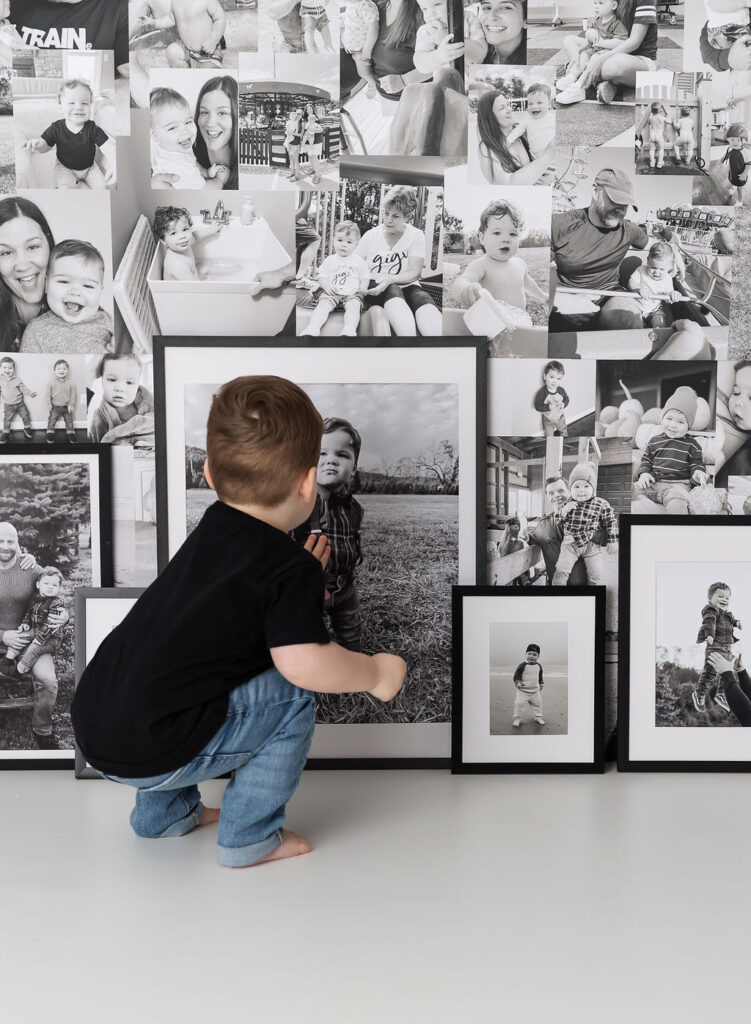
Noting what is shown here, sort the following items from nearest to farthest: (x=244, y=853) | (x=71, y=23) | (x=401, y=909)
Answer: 1. (x=401, y=909)
2. (x=244, y=853)
3. (x=71, y=23)

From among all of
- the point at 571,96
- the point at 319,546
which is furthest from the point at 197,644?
the point at 571,96

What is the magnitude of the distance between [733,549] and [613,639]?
0.25 metres

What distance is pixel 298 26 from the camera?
149 centimetres

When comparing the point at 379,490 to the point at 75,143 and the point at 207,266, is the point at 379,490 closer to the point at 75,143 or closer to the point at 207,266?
the point at 207,266

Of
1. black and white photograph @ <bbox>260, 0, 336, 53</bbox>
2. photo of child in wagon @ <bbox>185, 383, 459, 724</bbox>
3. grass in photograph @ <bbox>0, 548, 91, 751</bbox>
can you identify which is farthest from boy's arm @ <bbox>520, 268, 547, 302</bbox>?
grass in photograph @ <bbox>0, 548, 91, 751</bbox>

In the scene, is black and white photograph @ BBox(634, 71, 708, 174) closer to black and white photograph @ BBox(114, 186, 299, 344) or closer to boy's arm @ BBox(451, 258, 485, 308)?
boy's arm @ BBox(451, 258, 485, 308)

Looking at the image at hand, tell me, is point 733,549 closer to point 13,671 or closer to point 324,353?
point 324,353

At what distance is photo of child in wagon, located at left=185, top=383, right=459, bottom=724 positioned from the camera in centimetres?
154

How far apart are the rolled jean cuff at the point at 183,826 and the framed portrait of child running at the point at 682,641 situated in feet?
2.31

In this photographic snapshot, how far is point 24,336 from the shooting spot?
154cm

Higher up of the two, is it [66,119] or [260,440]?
[66,119]

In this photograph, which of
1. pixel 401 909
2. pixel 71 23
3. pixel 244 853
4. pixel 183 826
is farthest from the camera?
→ pixel 71 23

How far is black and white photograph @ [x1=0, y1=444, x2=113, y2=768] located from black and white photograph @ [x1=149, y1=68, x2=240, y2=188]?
1.56 ft

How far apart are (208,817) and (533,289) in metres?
1.00
